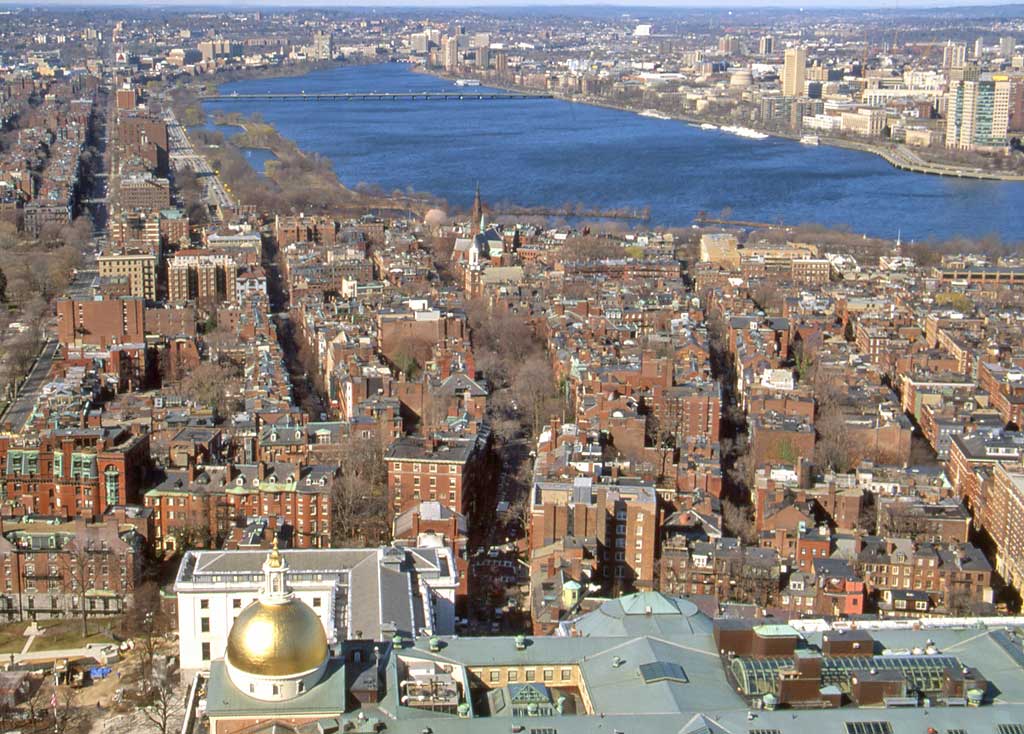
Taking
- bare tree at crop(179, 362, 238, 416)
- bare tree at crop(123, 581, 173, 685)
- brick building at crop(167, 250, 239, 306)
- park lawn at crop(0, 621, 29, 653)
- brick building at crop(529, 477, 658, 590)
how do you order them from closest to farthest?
1. bare tree at crop(123, 581, 173, 685)
2. park lawn at crop(0, 621, 29, 653)
3. brick building at crop(529, 477, 658, 590)
4. bare tree at crop(179, 362, 238, 416)
5. brick building at crop(167, 250, 239, 306)

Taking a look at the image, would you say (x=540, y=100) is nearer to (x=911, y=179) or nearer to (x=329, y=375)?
(x=911, y=179)

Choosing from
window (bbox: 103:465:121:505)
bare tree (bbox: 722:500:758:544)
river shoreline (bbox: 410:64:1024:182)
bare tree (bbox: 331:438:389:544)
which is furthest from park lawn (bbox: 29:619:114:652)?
river shoreline (bbox: 410:64:1024:182)

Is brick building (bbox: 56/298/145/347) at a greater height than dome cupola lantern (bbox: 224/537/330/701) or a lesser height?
lesser

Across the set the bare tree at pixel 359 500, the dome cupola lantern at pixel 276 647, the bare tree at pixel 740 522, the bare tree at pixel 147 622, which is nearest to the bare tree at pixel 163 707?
the bare tree at pixel 147 622

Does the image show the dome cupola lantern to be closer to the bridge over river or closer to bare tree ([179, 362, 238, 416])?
bare tree ([179, 362, 238, 416])

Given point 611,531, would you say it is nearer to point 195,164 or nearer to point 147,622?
point 147,622

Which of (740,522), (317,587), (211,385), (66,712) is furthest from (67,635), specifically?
(211,385)

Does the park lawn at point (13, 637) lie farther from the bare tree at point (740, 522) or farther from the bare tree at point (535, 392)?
the bare tree at point (535, 392)
